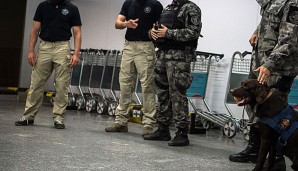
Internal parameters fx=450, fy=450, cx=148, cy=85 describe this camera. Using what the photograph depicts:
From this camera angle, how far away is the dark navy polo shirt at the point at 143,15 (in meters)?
4.59

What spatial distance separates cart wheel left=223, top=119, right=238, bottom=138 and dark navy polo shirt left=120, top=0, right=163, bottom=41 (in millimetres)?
1502

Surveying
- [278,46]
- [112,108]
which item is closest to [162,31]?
[278,46]

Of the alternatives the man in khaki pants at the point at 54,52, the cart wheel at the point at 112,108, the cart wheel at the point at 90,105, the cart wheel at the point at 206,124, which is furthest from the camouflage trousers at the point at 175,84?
the cart wheel at the point at 90,105

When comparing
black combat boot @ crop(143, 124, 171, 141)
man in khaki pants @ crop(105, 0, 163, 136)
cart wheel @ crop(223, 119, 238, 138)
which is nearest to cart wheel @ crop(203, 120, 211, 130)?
cart wheel @ crop(223, 119, 238, 138)

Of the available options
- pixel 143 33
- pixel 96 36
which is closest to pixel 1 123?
pixel 143 33

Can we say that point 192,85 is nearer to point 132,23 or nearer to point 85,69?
point 132,23

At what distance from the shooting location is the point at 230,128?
17.3 ft

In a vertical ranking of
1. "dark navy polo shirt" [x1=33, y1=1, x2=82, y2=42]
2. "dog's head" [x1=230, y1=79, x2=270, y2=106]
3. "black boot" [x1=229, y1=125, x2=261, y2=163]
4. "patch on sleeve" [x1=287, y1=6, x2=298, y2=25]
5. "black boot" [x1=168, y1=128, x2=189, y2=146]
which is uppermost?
"patch on sleeve" [x1=287, y1=6, x2=298, y2=25]

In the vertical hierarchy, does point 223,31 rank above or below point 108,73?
above

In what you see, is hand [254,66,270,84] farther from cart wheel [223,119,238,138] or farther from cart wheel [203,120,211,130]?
cart wheel [203,120,211,130]

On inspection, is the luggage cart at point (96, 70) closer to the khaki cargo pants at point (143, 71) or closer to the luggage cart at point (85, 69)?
the luggage cart at point (85, 69)

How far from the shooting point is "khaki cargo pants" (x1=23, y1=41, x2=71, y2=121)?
4.66m

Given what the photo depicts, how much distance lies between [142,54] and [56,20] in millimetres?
969

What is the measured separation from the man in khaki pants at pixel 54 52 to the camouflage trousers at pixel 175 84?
1027 millimetres
